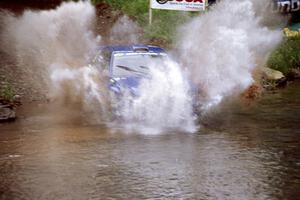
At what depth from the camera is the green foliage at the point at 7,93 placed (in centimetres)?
1554

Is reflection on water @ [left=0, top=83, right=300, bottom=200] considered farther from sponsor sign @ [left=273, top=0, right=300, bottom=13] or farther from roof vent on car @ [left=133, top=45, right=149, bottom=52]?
sponsor sign @ [left=273, top=0, right=300, bottom=13]

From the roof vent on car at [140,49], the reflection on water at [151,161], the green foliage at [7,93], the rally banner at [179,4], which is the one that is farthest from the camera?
the rally banner at [179,4]

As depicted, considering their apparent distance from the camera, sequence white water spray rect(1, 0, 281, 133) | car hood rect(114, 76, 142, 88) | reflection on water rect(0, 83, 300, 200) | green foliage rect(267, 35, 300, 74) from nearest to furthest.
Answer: reflection on water rect(0, 83, 300, 200) < car hood rect(114, 76, 142, 88) < white water spray rect(1, 0, 281, 133) < green foliage rect(267, 35, 300, 74)

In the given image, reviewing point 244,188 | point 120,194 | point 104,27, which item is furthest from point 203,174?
point 104,27

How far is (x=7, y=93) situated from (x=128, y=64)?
14.3 feet

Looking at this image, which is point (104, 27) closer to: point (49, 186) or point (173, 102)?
point (173, 102)

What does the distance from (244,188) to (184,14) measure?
61.2 ft

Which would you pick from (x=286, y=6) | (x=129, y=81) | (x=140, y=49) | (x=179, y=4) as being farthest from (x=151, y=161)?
(x=286, y=6)

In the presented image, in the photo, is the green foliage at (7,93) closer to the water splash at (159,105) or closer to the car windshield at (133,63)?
the car windshield at (133,63)

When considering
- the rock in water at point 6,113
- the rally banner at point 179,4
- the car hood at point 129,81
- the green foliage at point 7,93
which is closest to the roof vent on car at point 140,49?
the car hood at point 129,81

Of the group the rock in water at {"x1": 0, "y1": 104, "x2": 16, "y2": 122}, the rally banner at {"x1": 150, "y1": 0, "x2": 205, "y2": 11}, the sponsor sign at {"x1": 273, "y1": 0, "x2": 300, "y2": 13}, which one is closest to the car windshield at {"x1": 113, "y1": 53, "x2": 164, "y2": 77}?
the rock in water at {"x1": 0, "y1": 104, "x2": 16, "y2": 122}

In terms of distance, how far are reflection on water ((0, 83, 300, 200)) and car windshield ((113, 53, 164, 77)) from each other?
161 centimetres

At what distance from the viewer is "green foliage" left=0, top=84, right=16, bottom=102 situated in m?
15.5

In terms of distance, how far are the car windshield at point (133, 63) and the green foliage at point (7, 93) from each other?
3.79 m
